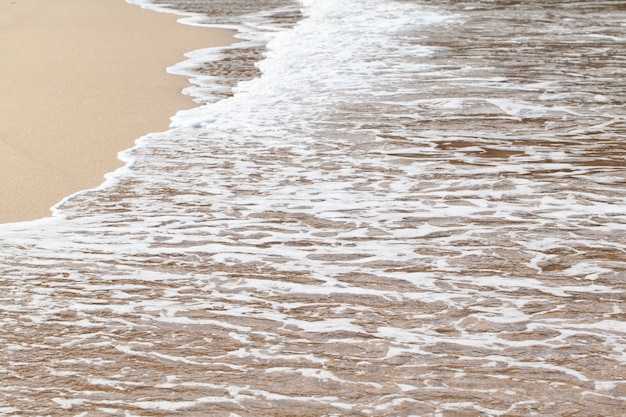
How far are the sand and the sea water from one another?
22 centimetres

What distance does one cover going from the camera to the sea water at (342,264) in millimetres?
2865

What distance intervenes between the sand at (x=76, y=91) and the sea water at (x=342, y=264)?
220 millimetres

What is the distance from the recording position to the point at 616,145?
5.52 m

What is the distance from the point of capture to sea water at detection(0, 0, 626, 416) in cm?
287

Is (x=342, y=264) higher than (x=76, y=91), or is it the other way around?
(x=76, y=91)

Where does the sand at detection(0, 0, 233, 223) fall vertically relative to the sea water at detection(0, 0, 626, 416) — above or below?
above

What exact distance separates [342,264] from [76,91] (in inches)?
→ 160

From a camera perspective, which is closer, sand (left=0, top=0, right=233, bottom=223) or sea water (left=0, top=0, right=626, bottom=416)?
sea water (left=0, top=0, right=626, bottom=416)

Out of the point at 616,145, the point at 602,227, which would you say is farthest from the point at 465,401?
the point at 616,145

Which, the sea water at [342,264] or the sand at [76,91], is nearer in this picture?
the sea water at [342,264]

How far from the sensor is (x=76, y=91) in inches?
283

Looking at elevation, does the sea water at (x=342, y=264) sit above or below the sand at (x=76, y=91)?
below

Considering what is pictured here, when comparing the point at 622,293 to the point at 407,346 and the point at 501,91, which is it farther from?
the point at 501,91

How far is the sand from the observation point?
5117 millimetres
